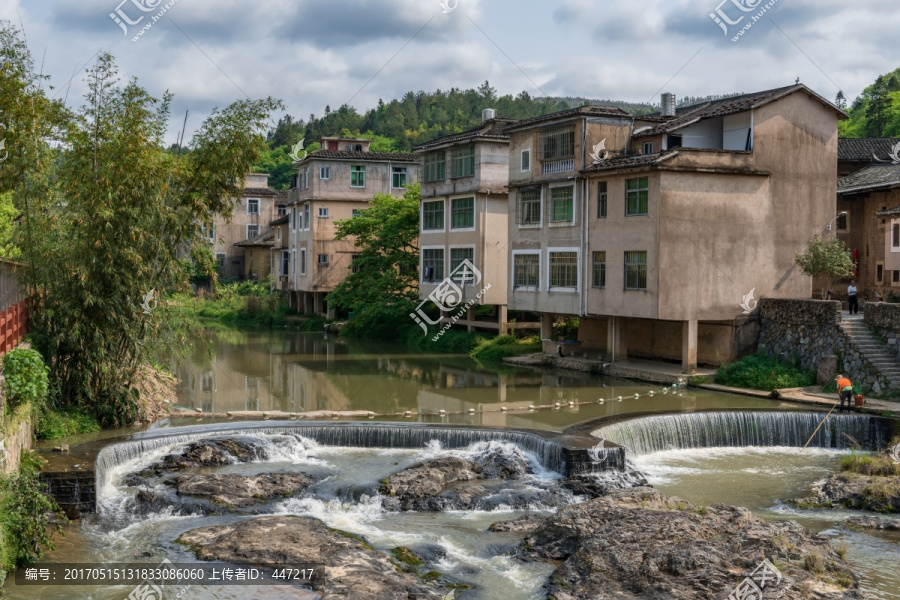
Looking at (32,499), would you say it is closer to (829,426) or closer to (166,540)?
(166,540)

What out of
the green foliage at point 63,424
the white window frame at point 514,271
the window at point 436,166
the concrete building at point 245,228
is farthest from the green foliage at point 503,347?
the concrete building at point 245,228

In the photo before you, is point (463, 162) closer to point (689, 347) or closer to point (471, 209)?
point (471, 209)

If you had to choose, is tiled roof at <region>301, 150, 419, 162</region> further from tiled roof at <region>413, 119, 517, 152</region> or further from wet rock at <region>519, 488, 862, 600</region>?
wet rock at <region>519, 488, 862, 600</region>

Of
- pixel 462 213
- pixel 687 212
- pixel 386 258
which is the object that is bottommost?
pixel 386 258

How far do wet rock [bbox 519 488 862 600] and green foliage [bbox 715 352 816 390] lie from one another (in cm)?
1215

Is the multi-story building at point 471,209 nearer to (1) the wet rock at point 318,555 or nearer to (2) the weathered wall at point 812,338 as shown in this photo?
(2) the weathered wall at point 812,338

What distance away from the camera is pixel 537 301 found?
33.2m

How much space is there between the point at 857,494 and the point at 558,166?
17.7 m

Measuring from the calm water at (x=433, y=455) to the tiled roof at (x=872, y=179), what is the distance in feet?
40.8

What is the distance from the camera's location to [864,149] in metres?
38.8

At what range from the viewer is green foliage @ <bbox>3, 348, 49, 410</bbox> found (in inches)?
583

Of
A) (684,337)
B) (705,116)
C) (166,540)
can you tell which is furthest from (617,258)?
(166,540)

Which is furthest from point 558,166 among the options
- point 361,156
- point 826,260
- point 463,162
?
point 361,156

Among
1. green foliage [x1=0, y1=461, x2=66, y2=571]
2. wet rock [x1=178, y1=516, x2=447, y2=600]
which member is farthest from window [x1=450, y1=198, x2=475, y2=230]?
green foliage [x1=0, y1=461, x2=66, y2=571]
